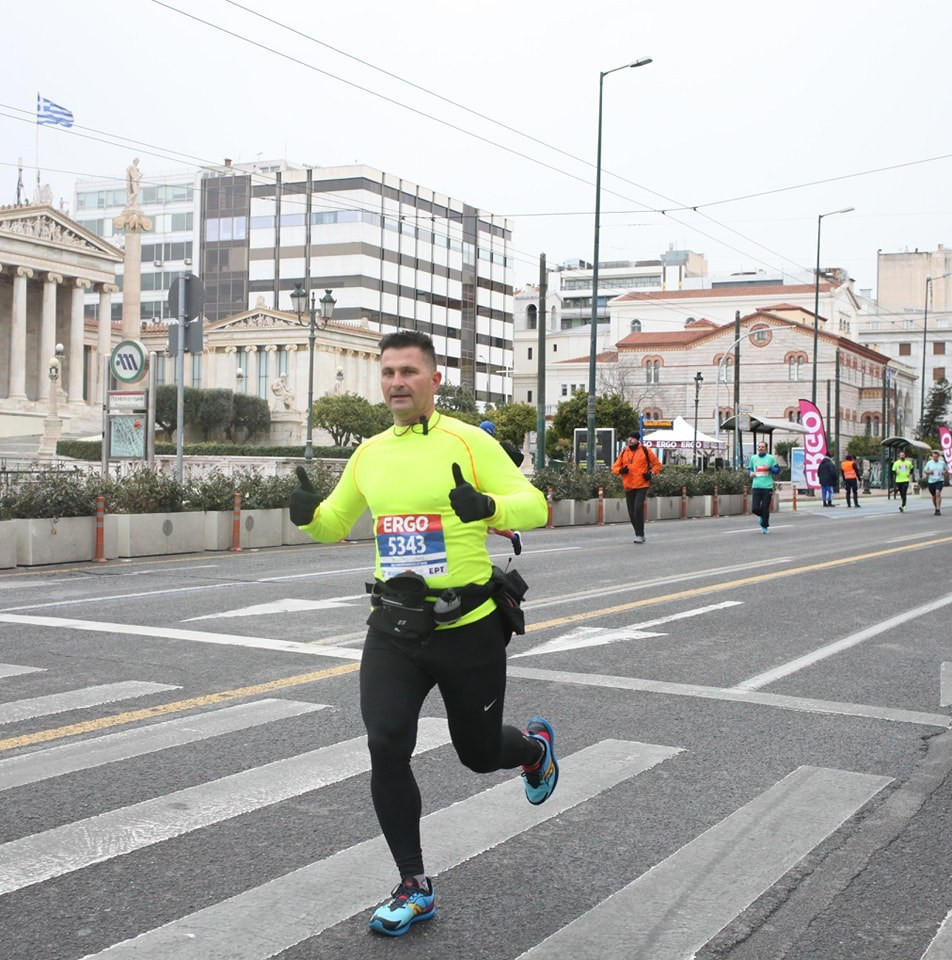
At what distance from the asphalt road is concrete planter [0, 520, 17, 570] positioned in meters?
4.69

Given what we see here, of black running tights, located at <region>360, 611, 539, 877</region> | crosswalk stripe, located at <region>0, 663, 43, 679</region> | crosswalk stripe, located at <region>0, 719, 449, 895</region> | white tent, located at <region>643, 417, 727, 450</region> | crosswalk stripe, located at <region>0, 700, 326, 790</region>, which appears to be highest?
white tent, located at <region>643, 417, 727, 450</region>

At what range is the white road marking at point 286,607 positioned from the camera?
10.8 metres

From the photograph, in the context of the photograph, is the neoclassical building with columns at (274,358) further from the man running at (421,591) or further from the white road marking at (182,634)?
the man running at (421,591)

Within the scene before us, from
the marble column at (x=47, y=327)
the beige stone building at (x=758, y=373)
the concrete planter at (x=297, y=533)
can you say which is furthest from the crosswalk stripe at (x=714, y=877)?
the beige stone building at (x=758, y=373)

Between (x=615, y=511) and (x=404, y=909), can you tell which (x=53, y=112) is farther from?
(x=404, y=909)

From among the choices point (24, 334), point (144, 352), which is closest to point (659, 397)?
point (24, 334)

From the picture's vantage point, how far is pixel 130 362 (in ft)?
69.2

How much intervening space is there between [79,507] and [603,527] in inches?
525

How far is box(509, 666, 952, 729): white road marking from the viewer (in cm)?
714

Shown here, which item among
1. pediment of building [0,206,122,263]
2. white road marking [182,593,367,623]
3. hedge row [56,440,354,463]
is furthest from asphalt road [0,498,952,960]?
pediment of building [0,206,122,263]

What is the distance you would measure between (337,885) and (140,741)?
7.40 feet

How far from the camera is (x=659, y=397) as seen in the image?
103 m

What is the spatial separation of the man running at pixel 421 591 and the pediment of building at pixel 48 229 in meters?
71.4

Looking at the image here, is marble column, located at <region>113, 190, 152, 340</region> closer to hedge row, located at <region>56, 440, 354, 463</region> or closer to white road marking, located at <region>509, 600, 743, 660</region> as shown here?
hedge row, located at <region>56, 440, 354, 463</region>
